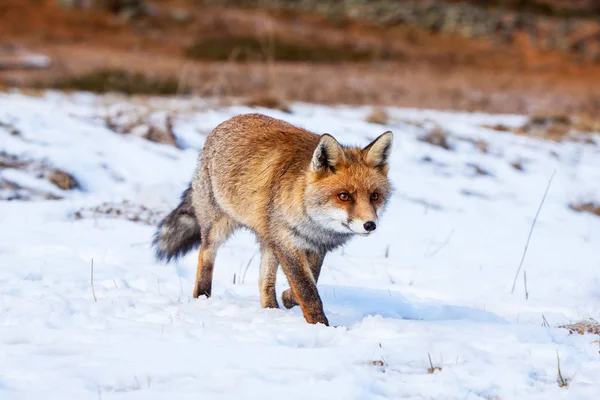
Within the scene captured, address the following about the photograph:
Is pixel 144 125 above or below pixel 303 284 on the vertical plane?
below

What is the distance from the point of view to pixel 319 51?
27953 mm

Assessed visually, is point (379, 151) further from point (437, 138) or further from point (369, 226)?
point (437, 138)

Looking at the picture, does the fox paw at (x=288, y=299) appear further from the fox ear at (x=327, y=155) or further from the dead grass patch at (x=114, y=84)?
the dead grass patch at (x=114, y=84)

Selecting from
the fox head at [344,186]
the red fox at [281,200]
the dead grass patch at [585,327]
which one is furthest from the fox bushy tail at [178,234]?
the dead grass patch at [585,327]

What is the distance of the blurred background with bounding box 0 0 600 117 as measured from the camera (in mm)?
17953

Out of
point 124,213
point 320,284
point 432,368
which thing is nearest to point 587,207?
point 320,284

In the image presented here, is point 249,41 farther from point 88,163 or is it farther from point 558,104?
point 88,163

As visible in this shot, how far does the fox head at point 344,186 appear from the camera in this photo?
192 inches

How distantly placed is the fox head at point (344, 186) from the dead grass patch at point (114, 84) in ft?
34.1

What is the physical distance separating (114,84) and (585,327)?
12584mm

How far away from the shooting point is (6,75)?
1803 cm

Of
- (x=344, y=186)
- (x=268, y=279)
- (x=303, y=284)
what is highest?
(x=344, y=186)

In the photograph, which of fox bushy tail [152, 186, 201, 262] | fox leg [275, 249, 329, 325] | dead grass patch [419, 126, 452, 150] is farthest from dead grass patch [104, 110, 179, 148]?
Answer: fox leg [275, 249, 329, 325]

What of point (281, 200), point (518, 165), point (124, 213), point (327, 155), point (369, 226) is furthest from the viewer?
point (518, 165)
